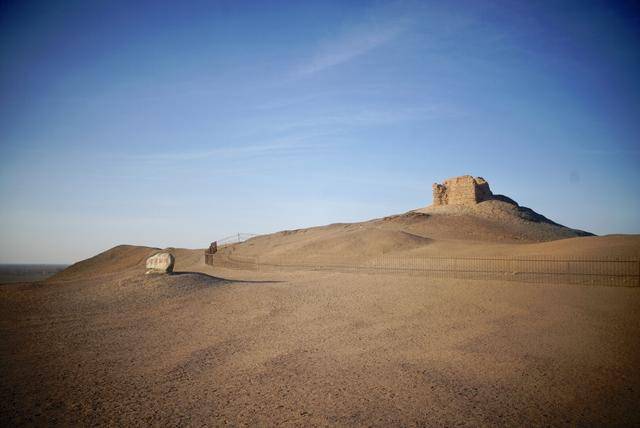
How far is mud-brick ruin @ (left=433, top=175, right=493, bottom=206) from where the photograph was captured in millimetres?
59750

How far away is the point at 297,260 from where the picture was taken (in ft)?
119

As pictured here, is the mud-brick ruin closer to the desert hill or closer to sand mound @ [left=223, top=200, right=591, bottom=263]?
the desert hill

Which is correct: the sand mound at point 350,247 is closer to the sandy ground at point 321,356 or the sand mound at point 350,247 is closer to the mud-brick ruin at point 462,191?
the sandy ground at point 321,356

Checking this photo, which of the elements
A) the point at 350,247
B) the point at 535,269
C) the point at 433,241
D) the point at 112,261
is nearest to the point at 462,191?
the point at 433,241

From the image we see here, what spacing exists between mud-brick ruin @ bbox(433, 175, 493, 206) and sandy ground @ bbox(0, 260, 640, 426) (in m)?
45.0

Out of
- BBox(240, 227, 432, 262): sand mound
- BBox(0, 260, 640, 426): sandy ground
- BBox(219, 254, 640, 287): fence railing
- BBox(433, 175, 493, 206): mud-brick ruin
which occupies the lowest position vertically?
BBox(0, 260, 640, 426): sandy ground

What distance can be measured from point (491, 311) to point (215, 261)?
100 feet

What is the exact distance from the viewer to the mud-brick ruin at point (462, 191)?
196 ft

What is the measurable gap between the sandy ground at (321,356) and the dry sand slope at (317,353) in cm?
4

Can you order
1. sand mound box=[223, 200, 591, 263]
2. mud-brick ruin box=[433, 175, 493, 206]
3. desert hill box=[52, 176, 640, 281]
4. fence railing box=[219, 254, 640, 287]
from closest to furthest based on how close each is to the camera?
fence railing box=[219, 254, 640, 287]
desert hill box=[52, 176, 640, 281]
sand mound box=[223, 200, 591, 263]
mud-brick ruin box=[433, 175, 493, 206]

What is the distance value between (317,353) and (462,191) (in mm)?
56313

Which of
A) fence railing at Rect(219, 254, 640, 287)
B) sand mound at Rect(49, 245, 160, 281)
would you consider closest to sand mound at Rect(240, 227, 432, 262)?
fence railing at Rect(219, 254, 640, 287)

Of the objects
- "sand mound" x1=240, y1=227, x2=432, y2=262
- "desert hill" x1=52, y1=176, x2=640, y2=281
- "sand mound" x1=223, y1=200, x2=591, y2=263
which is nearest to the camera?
"desert hill" x1=52, y1=176, x2=640, y2=281

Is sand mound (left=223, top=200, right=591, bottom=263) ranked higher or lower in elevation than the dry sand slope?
higher
